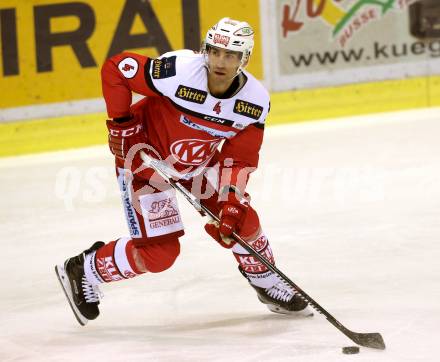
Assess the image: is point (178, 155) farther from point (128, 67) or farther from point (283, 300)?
point (283, 300)

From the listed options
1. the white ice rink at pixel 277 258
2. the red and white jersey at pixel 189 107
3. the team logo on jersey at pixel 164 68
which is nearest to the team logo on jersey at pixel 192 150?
the red and white jersey at pixel 189 107

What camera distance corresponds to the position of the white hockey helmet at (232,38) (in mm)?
3580

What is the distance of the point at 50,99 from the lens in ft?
24.5

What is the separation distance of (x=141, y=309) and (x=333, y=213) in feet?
5.57

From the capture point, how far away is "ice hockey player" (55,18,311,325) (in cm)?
373

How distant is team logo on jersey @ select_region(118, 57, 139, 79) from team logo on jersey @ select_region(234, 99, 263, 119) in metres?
0.44

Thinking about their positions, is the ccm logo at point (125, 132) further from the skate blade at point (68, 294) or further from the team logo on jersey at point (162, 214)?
the skate blade at point (68, 294)

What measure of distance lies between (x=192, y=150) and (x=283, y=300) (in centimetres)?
72

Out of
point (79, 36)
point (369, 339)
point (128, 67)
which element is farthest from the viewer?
point (79, 36)

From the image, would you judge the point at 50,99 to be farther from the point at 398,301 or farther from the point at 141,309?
the point at 398,301

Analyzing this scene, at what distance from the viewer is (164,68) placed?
3807 millimetres

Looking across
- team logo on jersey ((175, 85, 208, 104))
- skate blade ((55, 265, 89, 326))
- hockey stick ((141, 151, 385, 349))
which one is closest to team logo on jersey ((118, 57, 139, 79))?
team logo on jersey ((175, 85, 208, 104))

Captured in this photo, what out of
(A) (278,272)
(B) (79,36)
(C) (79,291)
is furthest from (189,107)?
(B) (79,36)

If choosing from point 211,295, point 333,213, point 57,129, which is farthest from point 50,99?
point 211,295
